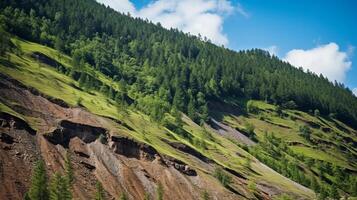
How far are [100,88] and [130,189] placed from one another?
8590 centimetres

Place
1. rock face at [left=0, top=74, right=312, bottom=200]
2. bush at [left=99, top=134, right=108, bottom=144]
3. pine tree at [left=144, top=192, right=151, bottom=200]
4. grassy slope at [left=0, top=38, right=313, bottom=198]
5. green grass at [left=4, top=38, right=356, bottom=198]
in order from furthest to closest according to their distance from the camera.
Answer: grassy slope at [left=0, top=38, right=313, bottom=198]
green grass at [left=4, top=38, right=356, bottom=198]
bush at [left=99, top=134, right=108, bottom=144]
pine tree at [left=144, top=192, right=151, bottom=200]
rock face at [left=0, top=74, right=312, bottom=200]

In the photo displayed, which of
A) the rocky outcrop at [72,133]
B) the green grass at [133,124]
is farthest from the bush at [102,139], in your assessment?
the green grass at [133,124]

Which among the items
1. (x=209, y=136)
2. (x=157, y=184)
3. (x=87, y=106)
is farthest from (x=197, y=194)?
(x=209, y=136)

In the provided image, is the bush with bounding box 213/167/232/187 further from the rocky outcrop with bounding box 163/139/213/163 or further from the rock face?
the rocky outcrop with bounding box 163/139/213/163

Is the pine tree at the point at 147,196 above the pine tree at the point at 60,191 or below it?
above

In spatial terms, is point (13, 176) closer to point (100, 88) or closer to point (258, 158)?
point (100, 88)

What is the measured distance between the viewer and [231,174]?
126188 millimetres

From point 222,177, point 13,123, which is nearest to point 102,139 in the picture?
point 13,123

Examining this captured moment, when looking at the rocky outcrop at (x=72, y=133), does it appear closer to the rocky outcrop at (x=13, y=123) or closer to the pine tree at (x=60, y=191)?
the rocky outcrop at (x=13, y=123)

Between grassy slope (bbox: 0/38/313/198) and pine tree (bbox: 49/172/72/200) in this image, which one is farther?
grassy slope (bbox: 0/38/313/198)

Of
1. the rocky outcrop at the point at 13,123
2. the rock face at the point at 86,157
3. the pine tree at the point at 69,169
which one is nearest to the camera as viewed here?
the pine tree at the point at 69,169

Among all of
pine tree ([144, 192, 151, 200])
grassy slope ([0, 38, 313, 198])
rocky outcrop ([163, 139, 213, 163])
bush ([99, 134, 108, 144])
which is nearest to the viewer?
pine tree ([144, 192, 151, 200])

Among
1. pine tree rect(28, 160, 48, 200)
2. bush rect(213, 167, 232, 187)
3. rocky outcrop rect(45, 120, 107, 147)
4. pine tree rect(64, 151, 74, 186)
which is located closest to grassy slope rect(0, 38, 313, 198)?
rocky outcrop rect(45, 120, 107, 147)

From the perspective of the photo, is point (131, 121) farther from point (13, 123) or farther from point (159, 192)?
point (13, 123)
